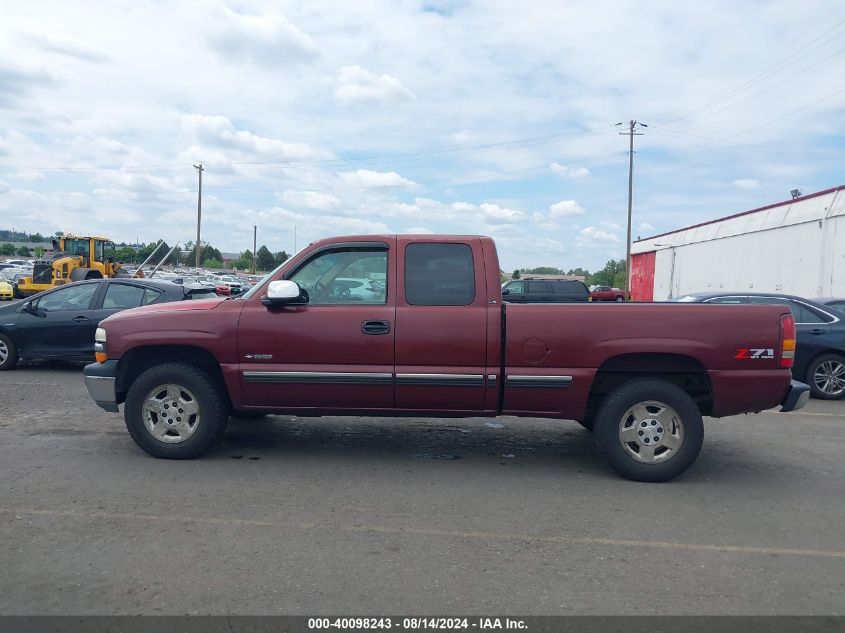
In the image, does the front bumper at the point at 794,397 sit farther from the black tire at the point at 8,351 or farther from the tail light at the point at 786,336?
the black tire at the point at 8,351

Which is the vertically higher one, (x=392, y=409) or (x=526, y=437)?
(x=392, y=409)

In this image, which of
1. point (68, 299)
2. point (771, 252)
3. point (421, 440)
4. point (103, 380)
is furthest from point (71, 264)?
point (771, 252)

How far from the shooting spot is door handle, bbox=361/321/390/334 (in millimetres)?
5957

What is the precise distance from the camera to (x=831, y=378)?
10.2m

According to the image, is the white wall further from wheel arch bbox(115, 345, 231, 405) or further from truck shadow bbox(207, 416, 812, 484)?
wheel arch bbox(115, 345, 231, 405)

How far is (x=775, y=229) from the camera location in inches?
1155

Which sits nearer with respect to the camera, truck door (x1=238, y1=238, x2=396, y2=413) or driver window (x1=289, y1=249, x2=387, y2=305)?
truck door (x1=238, y1=238, x2=396, y2=413)

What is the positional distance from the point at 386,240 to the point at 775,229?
27.6 meters

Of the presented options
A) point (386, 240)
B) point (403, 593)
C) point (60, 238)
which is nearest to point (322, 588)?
point (403, 593)

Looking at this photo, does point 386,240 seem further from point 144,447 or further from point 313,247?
point 144,447

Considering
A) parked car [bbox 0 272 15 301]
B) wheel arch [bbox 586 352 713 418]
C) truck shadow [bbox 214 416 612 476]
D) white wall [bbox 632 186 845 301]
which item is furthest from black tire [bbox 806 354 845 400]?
parked car [bbox 0 272 15 301]

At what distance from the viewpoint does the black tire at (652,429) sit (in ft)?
19.0

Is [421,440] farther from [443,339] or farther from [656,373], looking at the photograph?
[656,373]

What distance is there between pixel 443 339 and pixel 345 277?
3.36 ft
